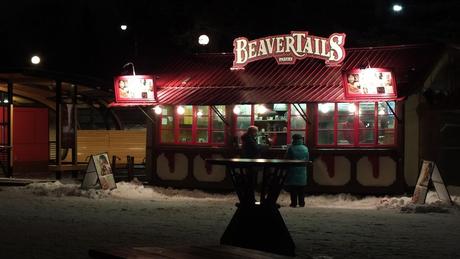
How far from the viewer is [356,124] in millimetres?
15914

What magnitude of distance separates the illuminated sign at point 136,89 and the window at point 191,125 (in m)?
0.99

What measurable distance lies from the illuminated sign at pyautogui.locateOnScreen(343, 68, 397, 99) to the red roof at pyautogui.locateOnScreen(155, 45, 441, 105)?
1.07 feet

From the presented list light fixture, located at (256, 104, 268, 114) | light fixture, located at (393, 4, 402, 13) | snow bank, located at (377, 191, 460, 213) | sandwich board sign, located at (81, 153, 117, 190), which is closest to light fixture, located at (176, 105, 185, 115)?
light fixture, located at (256, 104, 268, 114)

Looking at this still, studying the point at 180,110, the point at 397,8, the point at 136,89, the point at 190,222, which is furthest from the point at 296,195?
the point at 397,8

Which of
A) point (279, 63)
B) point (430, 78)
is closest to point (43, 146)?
point (279, 63)

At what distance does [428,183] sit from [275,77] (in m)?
5.12

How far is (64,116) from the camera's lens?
1959 cm

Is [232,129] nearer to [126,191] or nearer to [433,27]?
[126,191]

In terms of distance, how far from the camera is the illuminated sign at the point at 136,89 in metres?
17.1

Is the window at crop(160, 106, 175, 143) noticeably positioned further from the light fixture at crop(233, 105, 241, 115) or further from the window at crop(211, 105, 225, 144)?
the light fixture at crop(233, 105, 241, 115)

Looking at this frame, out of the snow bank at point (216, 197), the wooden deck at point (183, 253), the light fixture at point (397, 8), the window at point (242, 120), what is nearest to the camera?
the wooden deck at point (183, 253)

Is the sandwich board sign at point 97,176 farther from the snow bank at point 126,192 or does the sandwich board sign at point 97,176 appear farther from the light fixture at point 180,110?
the light fixture at point 180,110

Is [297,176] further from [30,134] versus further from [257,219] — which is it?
[30,134]

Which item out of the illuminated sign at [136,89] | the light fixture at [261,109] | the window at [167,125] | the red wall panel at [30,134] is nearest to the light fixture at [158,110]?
the window at [167,125]
